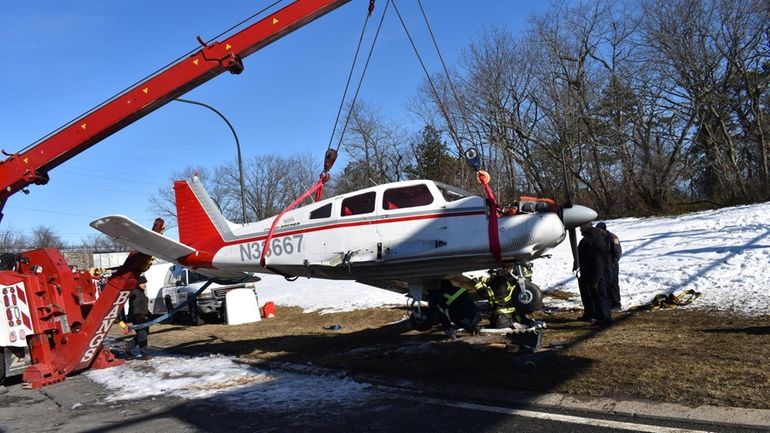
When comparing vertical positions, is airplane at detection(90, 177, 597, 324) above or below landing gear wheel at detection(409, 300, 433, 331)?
above

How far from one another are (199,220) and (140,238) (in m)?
1.26

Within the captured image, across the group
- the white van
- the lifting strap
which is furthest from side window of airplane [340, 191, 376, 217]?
the white van

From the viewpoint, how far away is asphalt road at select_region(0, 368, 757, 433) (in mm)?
5145

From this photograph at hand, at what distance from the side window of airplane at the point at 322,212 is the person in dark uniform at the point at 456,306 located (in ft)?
7.29

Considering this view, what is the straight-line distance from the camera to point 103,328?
10.1 m

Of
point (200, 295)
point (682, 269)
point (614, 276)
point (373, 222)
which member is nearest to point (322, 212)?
point (373, 222)

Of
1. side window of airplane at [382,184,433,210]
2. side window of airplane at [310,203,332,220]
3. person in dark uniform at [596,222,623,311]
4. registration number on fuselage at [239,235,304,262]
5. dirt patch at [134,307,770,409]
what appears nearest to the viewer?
dirt patch at [134,307,770,409]

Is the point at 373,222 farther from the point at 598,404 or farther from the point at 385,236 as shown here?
the point at 598,404

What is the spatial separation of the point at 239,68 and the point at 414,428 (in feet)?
21.4

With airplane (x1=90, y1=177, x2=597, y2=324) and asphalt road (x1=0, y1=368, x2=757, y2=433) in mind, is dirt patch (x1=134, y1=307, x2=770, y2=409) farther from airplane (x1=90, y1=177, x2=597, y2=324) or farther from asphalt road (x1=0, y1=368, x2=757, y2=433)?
airplane (x1=90, y1=177, x2=597, y2=324)

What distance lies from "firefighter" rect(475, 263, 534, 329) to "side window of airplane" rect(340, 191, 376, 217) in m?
2.56

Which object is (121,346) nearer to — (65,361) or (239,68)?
(65,361)

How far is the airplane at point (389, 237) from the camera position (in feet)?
26.3

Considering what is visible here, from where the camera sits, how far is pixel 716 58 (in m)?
28.8
